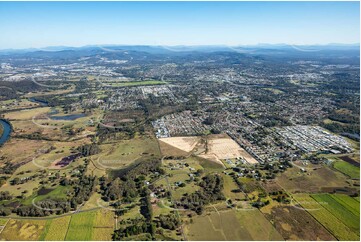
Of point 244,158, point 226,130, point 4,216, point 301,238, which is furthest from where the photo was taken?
point 226,130

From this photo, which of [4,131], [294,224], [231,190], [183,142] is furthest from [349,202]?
[4,131]

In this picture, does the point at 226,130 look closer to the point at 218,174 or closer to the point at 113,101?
the point at 218,174

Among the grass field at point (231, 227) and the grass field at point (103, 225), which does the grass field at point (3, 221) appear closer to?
the grass field at point (103, 225)

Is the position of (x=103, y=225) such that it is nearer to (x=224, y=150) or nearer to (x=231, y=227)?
(x=231, y=227)

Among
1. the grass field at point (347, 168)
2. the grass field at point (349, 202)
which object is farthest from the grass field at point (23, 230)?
the grass field at point (347, 168)

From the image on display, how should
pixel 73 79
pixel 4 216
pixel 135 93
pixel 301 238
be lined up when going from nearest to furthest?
pixel 301 238 → pixel 4 216 → pixel 135 93 → pixel 73 79

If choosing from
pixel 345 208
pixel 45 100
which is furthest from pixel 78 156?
pixel 45 100
